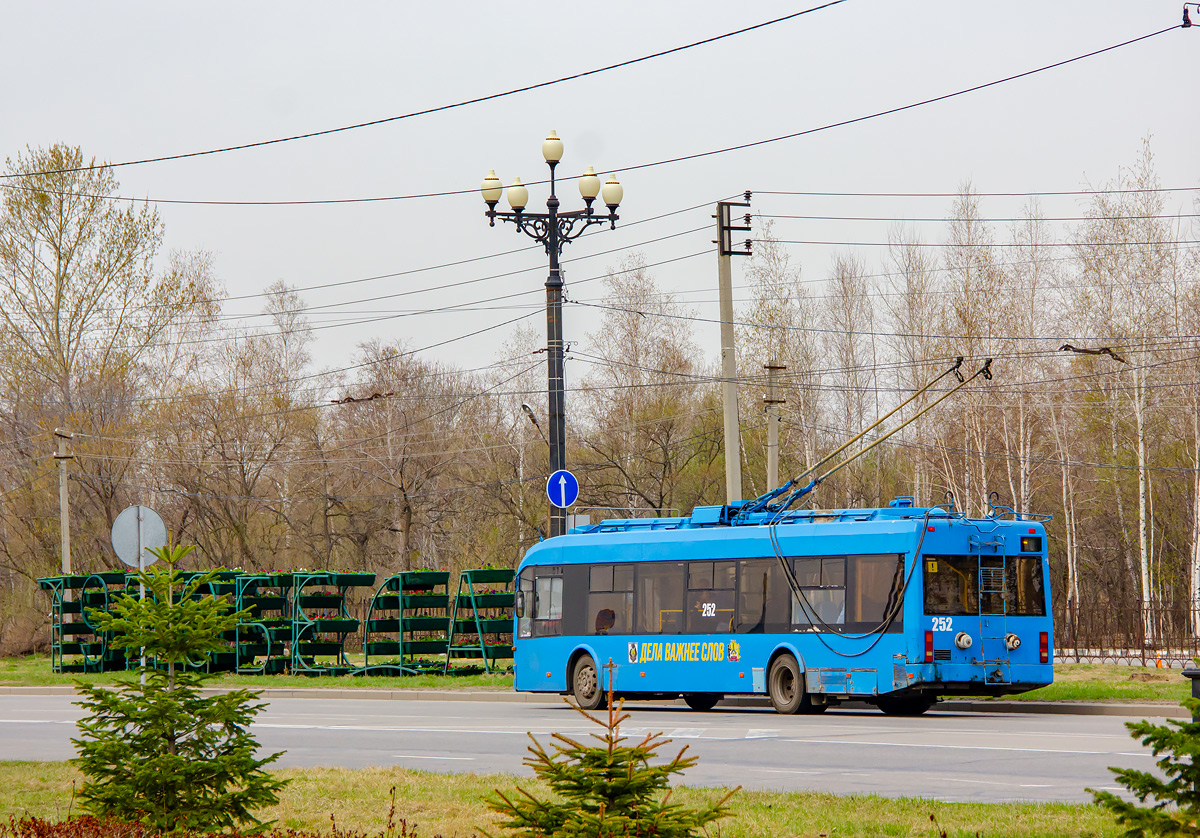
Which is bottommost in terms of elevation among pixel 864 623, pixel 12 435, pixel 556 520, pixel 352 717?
pixel 352 717

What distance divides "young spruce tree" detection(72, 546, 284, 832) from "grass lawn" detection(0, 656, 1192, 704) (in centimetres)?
845

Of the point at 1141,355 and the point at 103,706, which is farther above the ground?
the point at 1141,355

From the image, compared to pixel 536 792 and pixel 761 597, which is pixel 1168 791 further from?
pixel 761 597

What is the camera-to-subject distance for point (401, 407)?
56.5 meters

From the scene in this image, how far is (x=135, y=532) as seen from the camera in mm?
16297

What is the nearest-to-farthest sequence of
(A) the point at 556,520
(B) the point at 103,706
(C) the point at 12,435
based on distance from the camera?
(B) the point at 103,706, (A) the point at 556,520, (C) the point at 12,435

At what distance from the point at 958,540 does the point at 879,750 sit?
19.3ft

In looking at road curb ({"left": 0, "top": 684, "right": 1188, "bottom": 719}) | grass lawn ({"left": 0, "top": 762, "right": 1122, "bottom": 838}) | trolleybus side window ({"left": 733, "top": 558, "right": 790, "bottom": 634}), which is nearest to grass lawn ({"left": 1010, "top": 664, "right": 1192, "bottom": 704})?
road curb ({"left": 0, "top": 684, "right": 1188, "bottom": 719})

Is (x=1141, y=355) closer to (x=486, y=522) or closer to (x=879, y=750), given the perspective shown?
(x=486, y=522)

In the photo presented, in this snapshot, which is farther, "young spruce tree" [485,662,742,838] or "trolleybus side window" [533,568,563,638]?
"trolleybus side window" [533,568,563,638]

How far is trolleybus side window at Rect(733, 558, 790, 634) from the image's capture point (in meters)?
20.2

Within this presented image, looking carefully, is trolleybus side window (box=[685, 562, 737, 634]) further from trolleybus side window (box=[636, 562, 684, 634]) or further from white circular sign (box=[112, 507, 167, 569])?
white circular sign (box=[112, 507, 167, 569])

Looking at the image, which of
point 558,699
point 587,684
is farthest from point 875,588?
point 558,699

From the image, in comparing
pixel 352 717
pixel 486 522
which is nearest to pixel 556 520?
pixel 352 717
